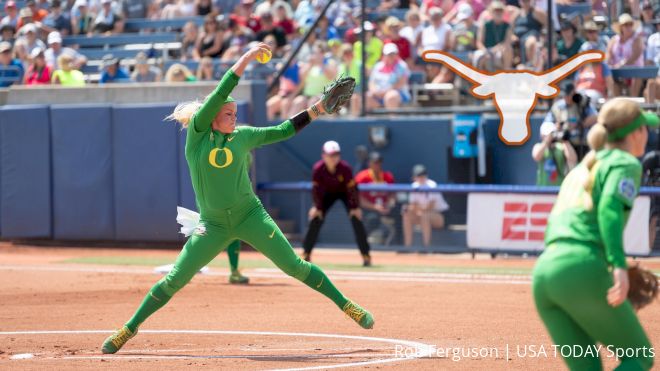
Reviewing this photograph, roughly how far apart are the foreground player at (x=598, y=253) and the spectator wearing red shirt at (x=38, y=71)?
16.6m

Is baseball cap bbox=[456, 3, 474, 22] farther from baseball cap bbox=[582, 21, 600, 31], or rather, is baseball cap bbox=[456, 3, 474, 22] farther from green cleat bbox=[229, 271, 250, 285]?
green cleat bbox=[229, 271, 250, 285]

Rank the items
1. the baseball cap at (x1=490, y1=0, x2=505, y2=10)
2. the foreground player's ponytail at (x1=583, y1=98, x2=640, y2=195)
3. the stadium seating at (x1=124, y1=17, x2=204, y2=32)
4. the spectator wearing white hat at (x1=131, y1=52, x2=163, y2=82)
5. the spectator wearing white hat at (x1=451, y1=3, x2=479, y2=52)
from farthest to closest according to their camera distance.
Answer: the stadium seating at (x1=124, y1=17, x2=204, y2=32) < the spectator wearing white hat at (x1=131, y1=52, x2=163, y2=82) < the spectator wearing white hat at (x1=451, y1=3, x2=479, y2=52) < the baseball cap at (x1=490, y1=0, x2=505, y2=10) < the foreground player's ponytail at (x1=583, y1=98, x2=640, y2=195)

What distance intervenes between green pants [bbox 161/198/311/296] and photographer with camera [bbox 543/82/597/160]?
22.3ft

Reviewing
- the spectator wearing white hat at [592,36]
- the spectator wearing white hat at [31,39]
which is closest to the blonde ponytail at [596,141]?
the spectator wearing white hat at [592,36]

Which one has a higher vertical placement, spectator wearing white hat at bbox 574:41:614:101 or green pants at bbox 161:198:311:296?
spectator wearing white hat at bbox 574:41:614:101

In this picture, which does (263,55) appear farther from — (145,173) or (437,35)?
(145,173)

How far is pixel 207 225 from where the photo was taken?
8.31 metres

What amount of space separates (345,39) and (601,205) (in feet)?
49.7

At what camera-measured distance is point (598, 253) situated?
506 centimetres

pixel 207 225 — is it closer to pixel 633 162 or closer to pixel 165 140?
pixel 633 162

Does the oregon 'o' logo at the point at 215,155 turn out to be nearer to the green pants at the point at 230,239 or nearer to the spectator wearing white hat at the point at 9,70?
the green pants at the point at 230,239

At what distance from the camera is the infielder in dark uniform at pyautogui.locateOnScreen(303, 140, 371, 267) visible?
15.4 meters

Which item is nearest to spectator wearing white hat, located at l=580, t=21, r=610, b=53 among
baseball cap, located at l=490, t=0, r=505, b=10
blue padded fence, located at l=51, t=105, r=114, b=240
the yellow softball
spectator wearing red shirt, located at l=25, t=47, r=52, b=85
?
baseball cap, located at l=490, t=0, r=505, b=10

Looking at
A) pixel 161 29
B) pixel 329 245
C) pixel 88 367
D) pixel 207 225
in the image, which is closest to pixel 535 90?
pixel 207 225
